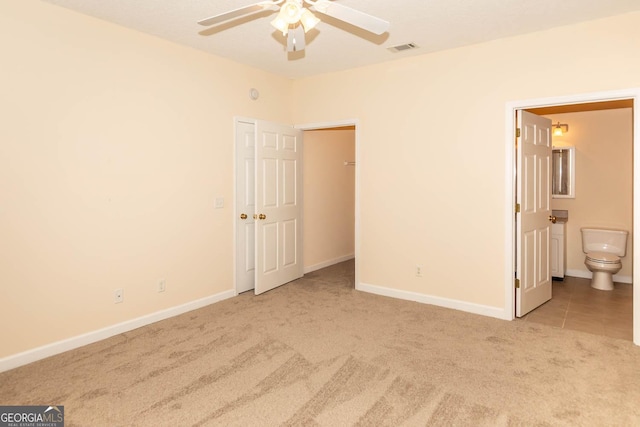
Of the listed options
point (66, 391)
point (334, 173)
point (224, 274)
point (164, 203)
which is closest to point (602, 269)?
point (334, 173)

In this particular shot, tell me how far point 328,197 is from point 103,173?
345cm

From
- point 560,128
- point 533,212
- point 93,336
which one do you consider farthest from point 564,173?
point 93,336

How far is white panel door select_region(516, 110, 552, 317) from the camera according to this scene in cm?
381

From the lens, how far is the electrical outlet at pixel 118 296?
137 inches

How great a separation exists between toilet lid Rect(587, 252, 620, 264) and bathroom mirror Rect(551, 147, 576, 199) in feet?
3.04

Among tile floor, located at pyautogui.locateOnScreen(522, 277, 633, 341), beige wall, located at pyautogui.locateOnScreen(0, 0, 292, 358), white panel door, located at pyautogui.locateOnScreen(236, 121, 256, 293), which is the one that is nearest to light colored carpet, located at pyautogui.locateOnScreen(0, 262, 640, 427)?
tile floor, located at pyautogui.locateOnScreen(522, 277, 633, 341)

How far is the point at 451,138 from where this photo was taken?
4.06 meters

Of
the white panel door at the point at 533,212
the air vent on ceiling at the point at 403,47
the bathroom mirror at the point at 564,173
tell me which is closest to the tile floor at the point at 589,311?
the white panel door at the point at 533,212

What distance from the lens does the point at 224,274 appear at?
4469 mm

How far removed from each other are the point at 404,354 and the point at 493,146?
219cm

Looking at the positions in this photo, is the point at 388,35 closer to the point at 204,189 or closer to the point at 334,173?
the point at 204,189

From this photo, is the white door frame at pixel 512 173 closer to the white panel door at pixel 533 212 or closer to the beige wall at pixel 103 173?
the white panel door at pixel 533 212

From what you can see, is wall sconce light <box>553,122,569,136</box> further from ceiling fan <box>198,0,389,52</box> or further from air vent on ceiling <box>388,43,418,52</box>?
ceiling fan <box>198,0,389,52</box>

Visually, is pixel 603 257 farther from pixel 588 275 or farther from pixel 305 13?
pixel 305 13
